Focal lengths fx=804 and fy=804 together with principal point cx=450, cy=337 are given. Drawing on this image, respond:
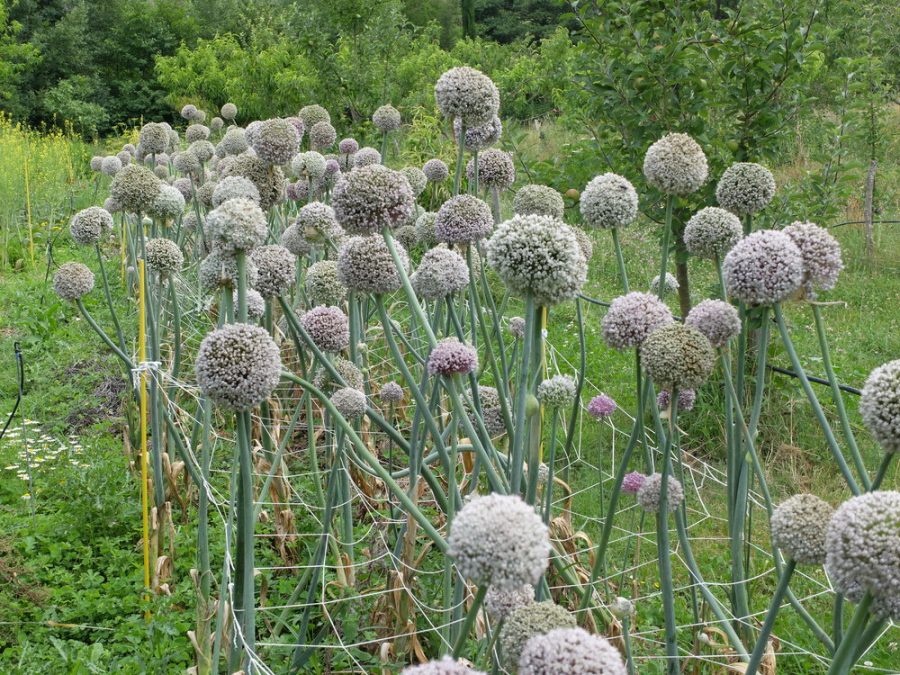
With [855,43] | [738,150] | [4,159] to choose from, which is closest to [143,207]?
[738,150]

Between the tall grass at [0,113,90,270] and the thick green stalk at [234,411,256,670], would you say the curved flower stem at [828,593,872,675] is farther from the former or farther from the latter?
the tall grass at [0,113,90,270]

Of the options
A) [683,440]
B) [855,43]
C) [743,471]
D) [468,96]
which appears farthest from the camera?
[855,43]

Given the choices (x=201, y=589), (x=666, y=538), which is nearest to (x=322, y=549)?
(x=201, y=589)

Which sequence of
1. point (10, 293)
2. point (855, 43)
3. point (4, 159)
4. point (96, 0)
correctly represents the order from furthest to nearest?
point (96, 0) → point (4, 159) → point (10, 293) → point (855, 43)

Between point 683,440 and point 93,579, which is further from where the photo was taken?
point 683,440

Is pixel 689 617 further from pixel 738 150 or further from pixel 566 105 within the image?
pixel 566 105

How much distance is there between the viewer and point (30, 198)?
9445mm

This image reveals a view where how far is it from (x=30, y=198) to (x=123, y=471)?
7248mm

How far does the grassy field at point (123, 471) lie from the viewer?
8.28 feet

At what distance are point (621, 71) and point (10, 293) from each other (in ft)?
17.3

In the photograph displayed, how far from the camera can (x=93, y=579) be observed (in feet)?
9.39

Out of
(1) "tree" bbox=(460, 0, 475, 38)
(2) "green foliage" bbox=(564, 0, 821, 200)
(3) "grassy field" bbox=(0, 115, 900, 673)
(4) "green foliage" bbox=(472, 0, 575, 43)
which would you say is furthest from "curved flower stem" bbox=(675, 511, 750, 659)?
(4) "green foliage" bbox=(472, 0, 575, 43)

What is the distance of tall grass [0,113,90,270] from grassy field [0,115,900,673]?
54.1 inches

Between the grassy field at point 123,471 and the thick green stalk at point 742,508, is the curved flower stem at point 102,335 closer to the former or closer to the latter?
the grassy field at point 123,471
